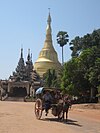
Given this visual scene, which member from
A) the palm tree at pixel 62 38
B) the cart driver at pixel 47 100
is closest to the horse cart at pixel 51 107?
the cart driver at pixel 47 100

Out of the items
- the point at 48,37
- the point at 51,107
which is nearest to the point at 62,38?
the point at 48,37

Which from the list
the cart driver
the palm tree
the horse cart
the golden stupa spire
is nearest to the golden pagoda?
the golden stupa spire

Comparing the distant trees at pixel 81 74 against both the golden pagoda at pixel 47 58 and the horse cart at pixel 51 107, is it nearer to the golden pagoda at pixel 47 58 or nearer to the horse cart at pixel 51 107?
the horse cart at pixel 51 107

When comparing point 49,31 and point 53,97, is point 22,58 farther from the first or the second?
point 53,97

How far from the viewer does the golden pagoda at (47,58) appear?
10769cm

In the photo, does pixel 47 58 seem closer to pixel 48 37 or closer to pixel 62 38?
pixel 48 37

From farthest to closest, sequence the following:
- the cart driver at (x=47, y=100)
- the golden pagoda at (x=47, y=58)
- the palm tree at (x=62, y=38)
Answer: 1. the golden pagoda at (x=47, y=58)
2. the palm tree at (x=62, y=38)
3. the cart driver at (x=47, y=100)

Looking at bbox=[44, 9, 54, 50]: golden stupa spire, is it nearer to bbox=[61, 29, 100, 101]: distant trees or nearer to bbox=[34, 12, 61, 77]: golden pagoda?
bbox=[34, 12, 61, 77]: golden pagoda

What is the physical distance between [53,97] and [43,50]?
87.0m

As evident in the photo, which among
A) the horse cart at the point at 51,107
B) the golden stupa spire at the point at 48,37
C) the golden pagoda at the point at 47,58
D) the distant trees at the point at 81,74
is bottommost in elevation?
the horse cart at the point at 51,107

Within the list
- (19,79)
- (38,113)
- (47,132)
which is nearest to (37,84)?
(19,79)

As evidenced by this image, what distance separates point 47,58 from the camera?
11100 cm

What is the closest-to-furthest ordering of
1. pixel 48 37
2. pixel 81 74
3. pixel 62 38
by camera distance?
1. pixel 81 74
2. pixel 62 38
3. pixel 48 37

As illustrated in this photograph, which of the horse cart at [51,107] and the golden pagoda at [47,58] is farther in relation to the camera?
the golden pagoda at [47,58]
